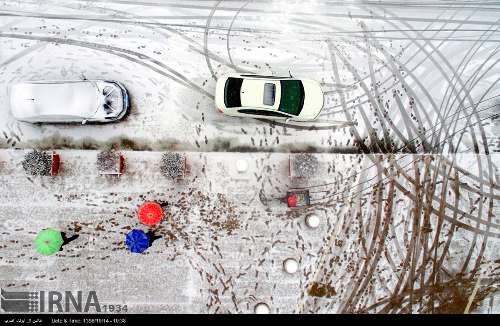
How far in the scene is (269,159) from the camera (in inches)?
354

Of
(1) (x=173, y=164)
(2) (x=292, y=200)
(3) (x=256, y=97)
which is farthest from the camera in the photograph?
(2) (x=292, y=200)

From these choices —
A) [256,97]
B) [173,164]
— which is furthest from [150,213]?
[256,97]

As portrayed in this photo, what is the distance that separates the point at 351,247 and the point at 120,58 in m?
6.77

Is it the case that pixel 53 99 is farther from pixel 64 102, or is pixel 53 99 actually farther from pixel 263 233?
pixel 263 233

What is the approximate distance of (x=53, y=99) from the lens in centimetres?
848

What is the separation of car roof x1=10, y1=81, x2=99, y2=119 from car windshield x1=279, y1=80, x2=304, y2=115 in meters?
3.99

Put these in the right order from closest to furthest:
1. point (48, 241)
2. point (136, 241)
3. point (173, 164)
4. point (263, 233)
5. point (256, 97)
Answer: point (48, 241), point (136, 241), point (256, 97), point (173, 164), point (263, 233)

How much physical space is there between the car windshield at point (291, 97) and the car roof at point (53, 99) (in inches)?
157

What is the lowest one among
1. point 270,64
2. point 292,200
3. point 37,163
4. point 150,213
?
point 150,213

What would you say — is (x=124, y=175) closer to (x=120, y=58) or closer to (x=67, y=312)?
(x=120, y=58)

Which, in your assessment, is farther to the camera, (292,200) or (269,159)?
(269,159)

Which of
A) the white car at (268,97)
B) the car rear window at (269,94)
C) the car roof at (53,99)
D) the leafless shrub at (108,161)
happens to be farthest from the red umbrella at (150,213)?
the car rear window at (269,94)

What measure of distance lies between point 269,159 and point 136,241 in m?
3.36

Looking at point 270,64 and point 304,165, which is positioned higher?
point 270,64
